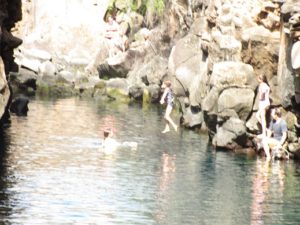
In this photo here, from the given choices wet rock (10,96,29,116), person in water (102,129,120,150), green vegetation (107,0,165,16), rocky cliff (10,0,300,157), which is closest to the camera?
person in water (102,129,120,150)

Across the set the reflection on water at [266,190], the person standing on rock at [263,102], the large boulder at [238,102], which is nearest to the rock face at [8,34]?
the large boulder at [238,102]

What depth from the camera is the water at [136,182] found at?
2062 centimetres

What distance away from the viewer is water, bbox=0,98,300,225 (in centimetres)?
2062

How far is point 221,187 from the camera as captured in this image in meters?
25.4

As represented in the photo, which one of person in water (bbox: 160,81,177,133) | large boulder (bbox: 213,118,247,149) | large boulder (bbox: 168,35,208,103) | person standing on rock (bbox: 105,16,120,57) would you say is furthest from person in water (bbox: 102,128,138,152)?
person standing on rock (bbox: 105,16,120,57)

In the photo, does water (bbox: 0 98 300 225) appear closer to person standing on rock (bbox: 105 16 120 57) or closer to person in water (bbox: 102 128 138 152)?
person in water (bbox: 102 128 138 152)

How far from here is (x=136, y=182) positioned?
2516 cm

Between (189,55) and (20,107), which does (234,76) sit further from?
(20,107)

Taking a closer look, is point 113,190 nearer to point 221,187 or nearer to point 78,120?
point 221,187

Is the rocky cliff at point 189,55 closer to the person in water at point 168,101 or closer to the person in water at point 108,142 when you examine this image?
the person in water at point 168,101

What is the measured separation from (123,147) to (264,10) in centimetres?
886

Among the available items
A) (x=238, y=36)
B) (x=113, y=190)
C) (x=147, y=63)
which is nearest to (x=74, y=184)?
(x=113, y=190)

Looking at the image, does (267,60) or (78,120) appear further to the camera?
(78,120)

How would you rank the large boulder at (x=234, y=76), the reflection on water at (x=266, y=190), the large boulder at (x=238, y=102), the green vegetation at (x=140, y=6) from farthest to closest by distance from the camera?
the green vegetation at (x=140, y=6) → the large boulder at (x=234, y=76) → the large boulder at (x=238, y=102) → the reflection on water at (x=266, y=190)
